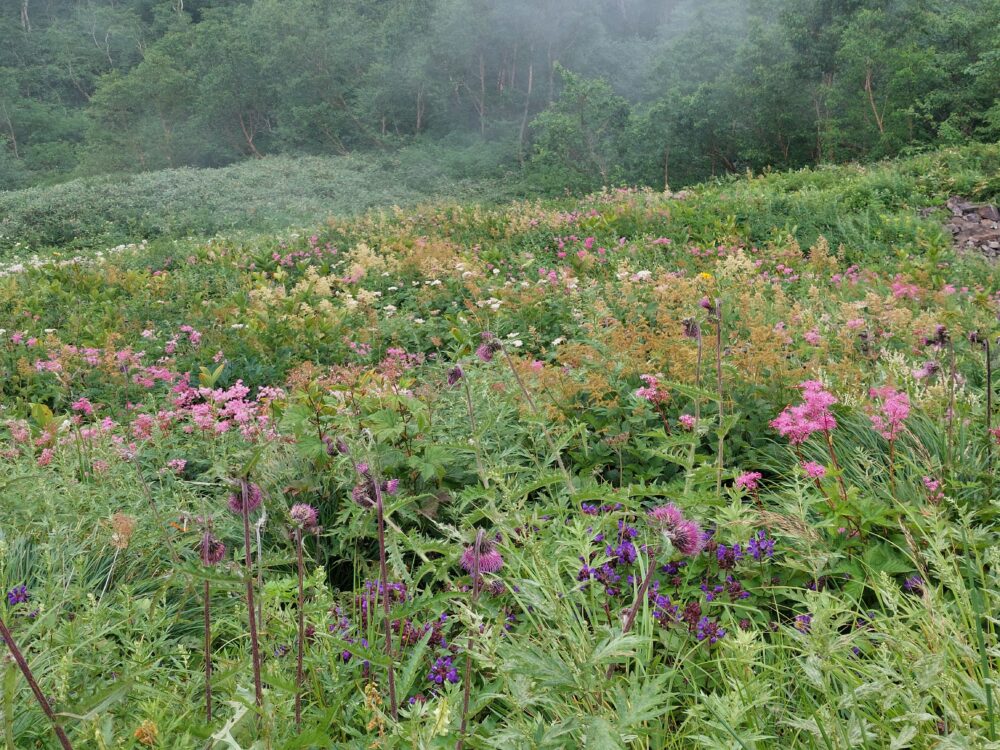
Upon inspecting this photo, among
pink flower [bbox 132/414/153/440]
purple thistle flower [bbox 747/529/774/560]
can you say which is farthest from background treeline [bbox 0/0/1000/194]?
pink flower [bbox 132/414/153/440]

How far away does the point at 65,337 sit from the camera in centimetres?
652

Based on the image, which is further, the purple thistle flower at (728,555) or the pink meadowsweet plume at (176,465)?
the pink meadowsweet plume at (176,465)

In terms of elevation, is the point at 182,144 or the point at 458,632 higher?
the point at 458,632

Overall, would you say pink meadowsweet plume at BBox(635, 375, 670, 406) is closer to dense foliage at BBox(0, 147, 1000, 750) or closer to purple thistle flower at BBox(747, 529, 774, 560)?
dense foliage at BBox(0, 147, 1000, 750)

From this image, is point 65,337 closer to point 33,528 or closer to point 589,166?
point 33,528

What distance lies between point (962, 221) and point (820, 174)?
13.6ft

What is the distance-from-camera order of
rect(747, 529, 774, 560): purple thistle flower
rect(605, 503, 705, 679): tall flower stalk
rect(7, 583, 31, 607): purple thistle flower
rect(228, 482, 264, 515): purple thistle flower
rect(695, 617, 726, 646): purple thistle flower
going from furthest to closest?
rect(747, 529, 774, 560): purple thistle flower → rect(7, 583, 31, 607): purple thistle flower → rect(695, 617, 726, 646): purple thistle flower → rect(228, 482, 264, 515): purple thistle flower → rect(605, 503, 705, 679): tall flower stalk

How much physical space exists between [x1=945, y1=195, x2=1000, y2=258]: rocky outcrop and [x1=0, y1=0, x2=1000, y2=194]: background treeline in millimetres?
9478

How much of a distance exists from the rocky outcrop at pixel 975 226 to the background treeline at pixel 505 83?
9.48 m

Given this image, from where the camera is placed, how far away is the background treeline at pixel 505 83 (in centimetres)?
2130

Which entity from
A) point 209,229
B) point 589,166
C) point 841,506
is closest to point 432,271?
point 841,506

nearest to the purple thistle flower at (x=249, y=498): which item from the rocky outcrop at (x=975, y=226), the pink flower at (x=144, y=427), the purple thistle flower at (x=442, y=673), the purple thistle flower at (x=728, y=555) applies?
the purple thistle flower at (x=442, y=673)

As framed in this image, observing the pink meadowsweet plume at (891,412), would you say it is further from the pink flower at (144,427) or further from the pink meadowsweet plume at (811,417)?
the pink flower at (144,427)

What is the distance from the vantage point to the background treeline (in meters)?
21.3
